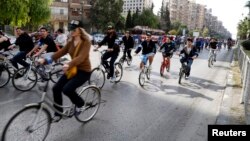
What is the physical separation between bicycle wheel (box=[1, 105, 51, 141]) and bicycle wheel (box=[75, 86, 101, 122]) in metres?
1.04

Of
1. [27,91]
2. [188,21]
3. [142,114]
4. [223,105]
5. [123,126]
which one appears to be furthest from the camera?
[188,21]

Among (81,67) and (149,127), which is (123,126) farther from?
(81,67)

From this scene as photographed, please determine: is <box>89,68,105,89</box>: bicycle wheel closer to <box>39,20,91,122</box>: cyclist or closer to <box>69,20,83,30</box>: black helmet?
<box>39,20,91,122</box>: cyclist

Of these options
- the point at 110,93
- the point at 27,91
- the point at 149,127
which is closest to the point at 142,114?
the point at 149,127

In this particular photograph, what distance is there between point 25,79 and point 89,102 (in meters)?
3.57

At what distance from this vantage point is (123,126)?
236 inches

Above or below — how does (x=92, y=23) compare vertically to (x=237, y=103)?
above

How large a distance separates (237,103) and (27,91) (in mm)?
5668

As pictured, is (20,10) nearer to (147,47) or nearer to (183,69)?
(147,47)

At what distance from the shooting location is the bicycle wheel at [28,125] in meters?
4.27

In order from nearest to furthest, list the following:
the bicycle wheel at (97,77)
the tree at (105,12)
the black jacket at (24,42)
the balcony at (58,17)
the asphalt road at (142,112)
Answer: the asphalt road at (142,112)
the bicycle wheel at (97,77)
the black jacket at (24,42)
the tree at (105,12)
the balcony at (58,17)

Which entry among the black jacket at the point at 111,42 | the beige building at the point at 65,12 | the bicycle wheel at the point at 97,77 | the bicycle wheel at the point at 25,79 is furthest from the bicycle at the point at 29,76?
the beige building at the point at 65,12

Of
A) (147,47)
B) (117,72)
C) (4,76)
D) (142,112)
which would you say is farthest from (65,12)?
(142,112)

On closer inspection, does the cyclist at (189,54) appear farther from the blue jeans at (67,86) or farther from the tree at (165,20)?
the tree at (165,20)
